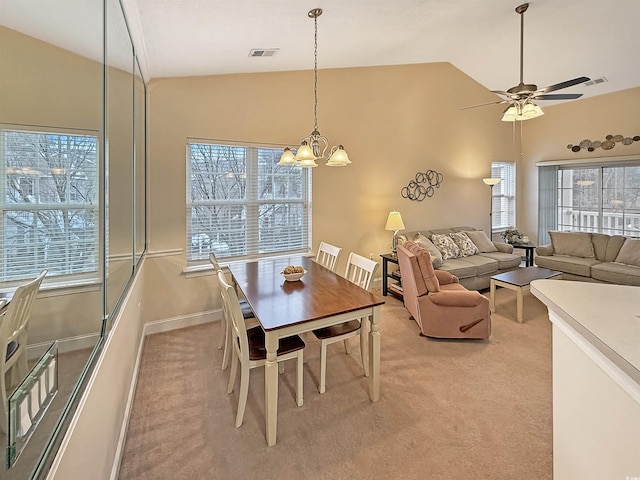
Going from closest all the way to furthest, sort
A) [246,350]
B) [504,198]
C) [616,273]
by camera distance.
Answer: [246,350]
[616,273]
[504,198]

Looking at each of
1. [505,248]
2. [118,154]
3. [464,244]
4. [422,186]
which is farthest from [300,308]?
[505,248]

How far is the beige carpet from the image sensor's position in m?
1.83

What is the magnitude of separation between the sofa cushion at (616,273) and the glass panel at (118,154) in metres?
5.79

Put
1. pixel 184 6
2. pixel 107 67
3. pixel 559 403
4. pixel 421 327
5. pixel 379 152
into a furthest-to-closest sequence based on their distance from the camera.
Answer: pixel 379 152 < pixel 421 327 < pixel 184 6 < pixel 107 67 < pixel 559 403

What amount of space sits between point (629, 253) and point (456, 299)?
352 centimetres

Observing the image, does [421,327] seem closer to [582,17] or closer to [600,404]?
[600,404]

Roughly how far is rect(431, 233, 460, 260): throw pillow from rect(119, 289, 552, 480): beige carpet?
2.00 meters

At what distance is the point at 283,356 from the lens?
2209 millimetres

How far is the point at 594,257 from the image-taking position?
5.16 metres

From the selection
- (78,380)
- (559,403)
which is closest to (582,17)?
(559,403)

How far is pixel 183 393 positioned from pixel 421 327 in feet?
7.80

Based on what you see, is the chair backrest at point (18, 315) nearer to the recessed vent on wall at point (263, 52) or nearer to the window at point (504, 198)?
the recessed vent on wall at point (263, 52)

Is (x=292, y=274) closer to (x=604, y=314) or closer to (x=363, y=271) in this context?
(x=363, y=271)

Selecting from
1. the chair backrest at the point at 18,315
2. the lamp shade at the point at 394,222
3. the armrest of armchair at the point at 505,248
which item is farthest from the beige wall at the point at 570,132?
the chair backrest at the point at 18,315
